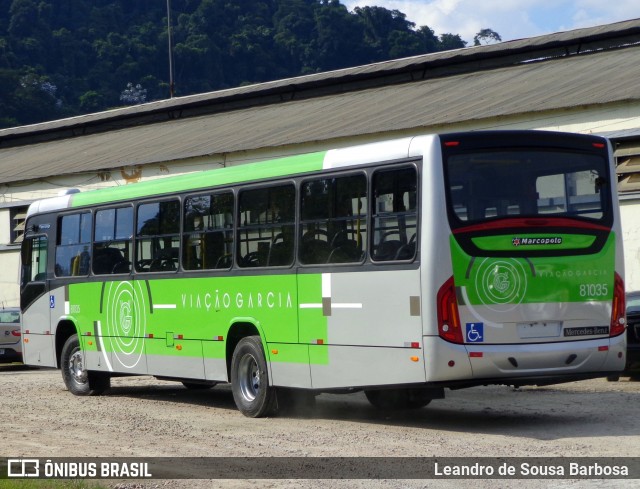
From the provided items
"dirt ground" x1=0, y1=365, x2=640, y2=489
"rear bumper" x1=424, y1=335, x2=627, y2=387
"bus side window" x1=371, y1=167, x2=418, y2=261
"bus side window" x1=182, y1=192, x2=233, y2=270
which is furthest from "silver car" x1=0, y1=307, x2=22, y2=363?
"rear bumper" x1=424, y1=335, x2=627, y2=387

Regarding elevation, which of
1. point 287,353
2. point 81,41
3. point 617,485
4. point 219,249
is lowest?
point 617,485

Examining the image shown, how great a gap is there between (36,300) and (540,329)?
1054cm

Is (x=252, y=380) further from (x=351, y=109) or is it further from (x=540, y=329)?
(x=351, y=109)

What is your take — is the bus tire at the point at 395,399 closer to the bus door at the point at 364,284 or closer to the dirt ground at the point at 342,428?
the dirt ground at the point at 342,428

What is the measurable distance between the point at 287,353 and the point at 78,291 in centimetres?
590

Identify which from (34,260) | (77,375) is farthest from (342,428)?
(34,260)

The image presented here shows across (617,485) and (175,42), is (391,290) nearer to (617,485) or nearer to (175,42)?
(617,485)

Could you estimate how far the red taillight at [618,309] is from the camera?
42.8 feet

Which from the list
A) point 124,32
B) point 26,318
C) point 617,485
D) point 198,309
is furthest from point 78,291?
point 124,32

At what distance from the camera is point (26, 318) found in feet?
67.3

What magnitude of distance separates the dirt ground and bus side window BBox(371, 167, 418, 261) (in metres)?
1.95

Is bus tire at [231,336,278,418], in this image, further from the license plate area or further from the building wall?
the building wall

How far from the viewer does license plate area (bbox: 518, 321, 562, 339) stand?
12.3m

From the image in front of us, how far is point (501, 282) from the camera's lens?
Result: 12242mm
